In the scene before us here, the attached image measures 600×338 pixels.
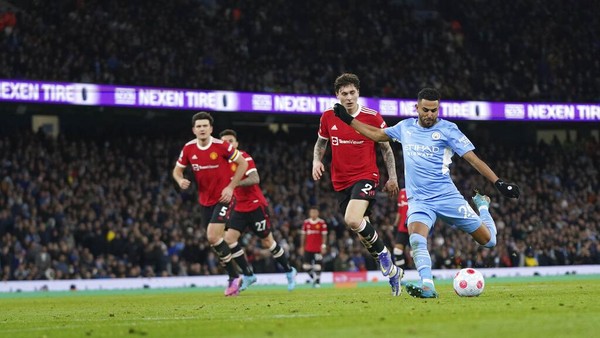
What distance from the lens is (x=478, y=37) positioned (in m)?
43.1

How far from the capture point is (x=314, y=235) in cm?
2555

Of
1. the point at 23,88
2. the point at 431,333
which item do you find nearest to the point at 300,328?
the point at 431,333

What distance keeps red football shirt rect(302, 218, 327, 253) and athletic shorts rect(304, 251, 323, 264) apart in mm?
106

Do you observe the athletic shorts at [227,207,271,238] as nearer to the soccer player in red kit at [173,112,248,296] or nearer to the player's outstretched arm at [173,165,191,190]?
the soccer player in red kit at [173,112,248,296]

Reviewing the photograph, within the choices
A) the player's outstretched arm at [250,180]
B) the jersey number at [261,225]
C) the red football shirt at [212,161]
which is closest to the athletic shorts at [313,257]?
the jersey number at [261,225]

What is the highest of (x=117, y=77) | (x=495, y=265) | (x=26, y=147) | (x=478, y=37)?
(x=478, y=37)

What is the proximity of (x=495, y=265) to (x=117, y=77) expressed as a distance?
14052 millimetres

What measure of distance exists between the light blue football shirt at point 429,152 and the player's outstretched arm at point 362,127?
8 centimetres

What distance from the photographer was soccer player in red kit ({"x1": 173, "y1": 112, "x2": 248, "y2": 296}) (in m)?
15.5

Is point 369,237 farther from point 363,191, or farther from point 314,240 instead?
point 314,240

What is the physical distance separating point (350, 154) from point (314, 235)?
12.2m

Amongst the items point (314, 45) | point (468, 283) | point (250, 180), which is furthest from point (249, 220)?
point (314, 45)

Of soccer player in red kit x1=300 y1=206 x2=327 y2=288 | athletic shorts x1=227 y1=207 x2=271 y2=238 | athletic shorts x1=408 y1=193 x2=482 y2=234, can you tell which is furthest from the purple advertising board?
athletic shorts x1=408 y1=193 x2=482 y2=234

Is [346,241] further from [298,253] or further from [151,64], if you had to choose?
[151,64]
